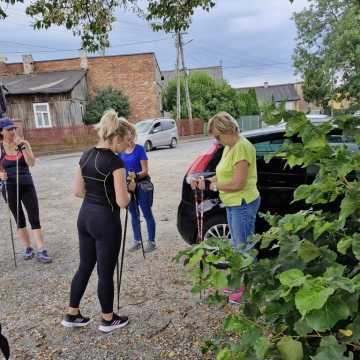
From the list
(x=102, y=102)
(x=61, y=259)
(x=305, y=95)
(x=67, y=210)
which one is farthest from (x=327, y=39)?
(x=61, y=259)

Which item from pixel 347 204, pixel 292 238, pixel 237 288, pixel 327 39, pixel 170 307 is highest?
pixel 327 39

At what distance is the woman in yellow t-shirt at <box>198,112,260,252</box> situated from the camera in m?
3.48

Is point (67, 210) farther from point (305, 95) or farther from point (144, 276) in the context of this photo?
point (305, 95)

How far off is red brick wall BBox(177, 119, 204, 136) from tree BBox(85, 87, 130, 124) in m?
4.67

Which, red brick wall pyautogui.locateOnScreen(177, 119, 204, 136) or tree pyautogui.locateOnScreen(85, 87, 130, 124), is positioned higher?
tree pyautogui.locateOnScreen(85, 87, 130, 124)

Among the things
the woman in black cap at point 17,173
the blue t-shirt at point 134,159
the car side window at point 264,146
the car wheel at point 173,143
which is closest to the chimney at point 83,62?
the car wheel at point 173,143

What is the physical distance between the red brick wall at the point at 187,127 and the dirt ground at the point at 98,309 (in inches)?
1065

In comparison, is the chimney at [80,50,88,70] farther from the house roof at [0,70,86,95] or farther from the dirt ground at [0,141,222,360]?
the dirt ground at [0,141,222,360]

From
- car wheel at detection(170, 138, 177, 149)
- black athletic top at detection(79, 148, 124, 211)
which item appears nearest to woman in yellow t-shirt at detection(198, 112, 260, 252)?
black athletic top at detection(79, 148, 124, 211)

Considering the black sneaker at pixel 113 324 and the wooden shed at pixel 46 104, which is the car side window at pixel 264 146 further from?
the wooden shed at pixel 46 104

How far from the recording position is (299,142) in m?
1.31

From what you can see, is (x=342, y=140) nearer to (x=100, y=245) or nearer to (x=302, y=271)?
(x=302, y=271)

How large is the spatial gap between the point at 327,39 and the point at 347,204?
118ft

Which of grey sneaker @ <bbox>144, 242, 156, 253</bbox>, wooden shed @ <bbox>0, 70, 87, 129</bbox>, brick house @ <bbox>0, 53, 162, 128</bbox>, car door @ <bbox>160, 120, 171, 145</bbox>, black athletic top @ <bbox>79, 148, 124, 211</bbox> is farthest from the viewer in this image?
brick house @ <bbox>0, 53, 162, 128</bbox>
